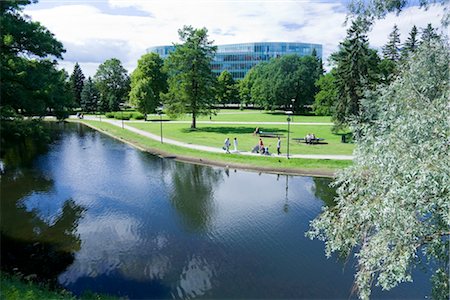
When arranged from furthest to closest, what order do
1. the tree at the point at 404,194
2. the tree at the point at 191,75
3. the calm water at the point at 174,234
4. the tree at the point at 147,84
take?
1. the tree at the point at 147,84
2. the tree at the point at 191,75
3. the calm water at the point at 174,234
4. the tree at the point at 404,194

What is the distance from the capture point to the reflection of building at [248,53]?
400 feet

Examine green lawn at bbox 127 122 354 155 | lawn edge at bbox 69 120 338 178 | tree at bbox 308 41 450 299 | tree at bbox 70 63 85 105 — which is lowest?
lawn edge at bbox 69 120 338 178

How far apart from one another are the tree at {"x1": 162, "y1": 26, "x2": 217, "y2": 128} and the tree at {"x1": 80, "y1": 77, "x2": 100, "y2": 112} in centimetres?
4406

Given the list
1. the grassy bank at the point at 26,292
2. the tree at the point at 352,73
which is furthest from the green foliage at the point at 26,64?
the tree at the point at 352,73

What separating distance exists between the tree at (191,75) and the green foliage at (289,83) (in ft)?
108

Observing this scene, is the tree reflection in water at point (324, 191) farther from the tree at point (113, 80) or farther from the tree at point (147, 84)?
the tree at point (113, 80)

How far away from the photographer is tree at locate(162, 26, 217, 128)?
155 feet

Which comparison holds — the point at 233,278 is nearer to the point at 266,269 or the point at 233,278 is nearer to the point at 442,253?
the point at 266,269

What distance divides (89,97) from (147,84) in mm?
29920

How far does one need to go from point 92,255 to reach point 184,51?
123 feet

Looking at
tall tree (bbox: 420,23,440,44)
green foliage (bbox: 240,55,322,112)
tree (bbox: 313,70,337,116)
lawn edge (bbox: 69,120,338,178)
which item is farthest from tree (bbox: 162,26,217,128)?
tall tree (bbox: 420,23,440,44)

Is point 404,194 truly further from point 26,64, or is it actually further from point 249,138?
point 249,138

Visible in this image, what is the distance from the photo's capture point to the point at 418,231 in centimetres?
705

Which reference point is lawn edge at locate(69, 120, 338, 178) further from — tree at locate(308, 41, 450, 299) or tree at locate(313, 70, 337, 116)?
tree at locate(313, 70, 337, 116)
